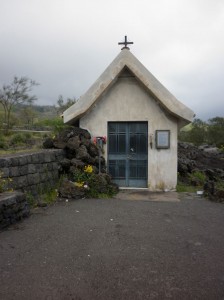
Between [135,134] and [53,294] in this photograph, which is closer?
[53,294]

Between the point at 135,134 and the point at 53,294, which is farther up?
the point at 135,134

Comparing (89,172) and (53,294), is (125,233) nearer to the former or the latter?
(53,294)

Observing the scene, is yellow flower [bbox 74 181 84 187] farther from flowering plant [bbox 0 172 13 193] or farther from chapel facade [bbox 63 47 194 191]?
flowering plant [bbox 0 172 13 193]

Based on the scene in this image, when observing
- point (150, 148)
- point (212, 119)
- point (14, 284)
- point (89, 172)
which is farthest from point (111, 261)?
point (212, 119)

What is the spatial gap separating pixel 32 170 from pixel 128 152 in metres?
3.57

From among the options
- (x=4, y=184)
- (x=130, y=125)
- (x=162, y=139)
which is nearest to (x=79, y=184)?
(x=4, y=184)

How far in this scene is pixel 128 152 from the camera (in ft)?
33.7

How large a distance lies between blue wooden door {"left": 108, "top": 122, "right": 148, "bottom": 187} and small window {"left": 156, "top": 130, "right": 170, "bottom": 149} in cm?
42

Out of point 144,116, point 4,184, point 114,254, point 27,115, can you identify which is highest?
point 27,115

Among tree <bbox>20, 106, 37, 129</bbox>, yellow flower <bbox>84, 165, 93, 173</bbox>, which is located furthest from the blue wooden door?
tree <bbox>20, 106, 37, 129</bbox>

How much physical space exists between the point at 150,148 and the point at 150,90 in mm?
1959

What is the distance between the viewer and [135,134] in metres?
10.2

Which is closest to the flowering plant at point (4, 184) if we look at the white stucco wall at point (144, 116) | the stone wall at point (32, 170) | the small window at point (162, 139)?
the stone wall at point (32, 170)

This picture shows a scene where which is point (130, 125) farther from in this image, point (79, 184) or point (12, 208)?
point (12, 208)
